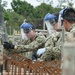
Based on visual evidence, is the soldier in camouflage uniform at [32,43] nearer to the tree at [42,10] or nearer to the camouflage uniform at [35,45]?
the camouflage uniform at [35,45]

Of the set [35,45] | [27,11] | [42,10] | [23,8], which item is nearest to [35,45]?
[35,45]

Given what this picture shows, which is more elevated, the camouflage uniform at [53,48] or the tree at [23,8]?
the tree at [23,8]

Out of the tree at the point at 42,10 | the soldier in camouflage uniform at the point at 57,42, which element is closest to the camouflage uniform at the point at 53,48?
the soldier in camouflage uniform at the point at 57,42

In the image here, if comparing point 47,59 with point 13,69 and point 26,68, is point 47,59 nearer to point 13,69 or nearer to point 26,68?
point 13,69

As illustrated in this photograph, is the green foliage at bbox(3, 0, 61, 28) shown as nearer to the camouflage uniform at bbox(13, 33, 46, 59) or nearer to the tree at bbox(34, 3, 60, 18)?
the tree at bbox(34, 3, 60, 18)

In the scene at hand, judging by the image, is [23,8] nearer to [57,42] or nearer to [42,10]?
[42,10]

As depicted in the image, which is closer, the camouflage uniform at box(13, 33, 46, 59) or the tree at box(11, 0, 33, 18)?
the camouflage uniform at box(13, 33, 46, 59)

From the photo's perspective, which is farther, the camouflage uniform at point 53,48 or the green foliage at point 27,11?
the green foliage at point 27,11

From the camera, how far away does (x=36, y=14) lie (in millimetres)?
41969

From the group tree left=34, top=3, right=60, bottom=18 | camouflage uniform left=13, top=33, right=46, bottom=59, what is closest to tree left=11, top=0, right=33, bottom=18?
tree left=34, top=3, right=60, bottom=18

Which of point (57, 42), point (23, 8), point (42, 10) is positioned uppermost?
point (23, 8)

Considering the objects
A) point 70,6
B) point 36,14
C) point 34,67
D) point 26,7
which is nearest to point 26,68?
point 34,67

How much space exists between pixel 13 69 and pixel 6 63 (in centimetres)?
34

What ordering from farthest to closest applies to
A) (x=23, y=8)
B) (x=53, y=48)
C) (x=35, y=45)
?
(x=23, y=8)
(x=35, y=45)
(x=53, y=48)
